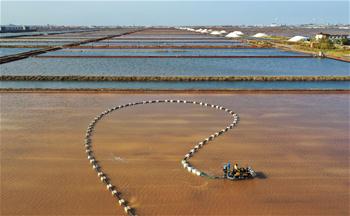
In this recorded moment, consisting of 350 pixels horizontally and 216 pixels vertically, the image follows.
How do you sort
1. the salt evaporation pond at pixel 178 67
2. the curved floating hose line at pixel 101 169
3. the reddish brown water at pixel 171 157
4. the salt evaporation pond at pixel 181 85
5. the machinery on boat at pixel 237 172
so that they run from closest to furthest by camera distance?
1. the reddish brown water at pixel 171 157
2. the curved floating hose line at pixel 101 169
3. the machinery on boat at pixel 237 172
4. the salt evaporation pond at pixel 181 85
5. the salt evaporation pond at pixel 178 67

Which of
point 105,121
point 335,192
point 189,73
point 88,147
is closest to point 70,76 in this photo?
point 189,73

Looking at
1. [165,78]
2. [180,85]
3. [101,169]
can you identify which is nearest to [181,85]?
[180,85]

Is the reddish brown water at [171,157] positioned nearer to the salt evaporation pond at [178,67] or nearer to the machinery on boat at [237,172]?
the machinery on boat at [237,172]

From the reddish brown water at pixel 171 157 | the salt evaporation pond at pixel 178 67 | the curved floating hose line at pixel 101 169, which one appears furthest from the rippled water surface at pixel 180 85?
the curved floating hose line at pixel 101 169

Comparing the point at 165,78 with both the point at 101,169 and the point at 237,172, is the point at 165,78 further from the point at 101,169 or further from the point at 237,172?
the point at 237,172

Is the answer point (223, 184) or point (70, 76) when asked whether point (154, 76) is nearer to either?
point (70, 76)

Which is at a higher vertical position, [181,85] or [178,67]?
[178,67]
